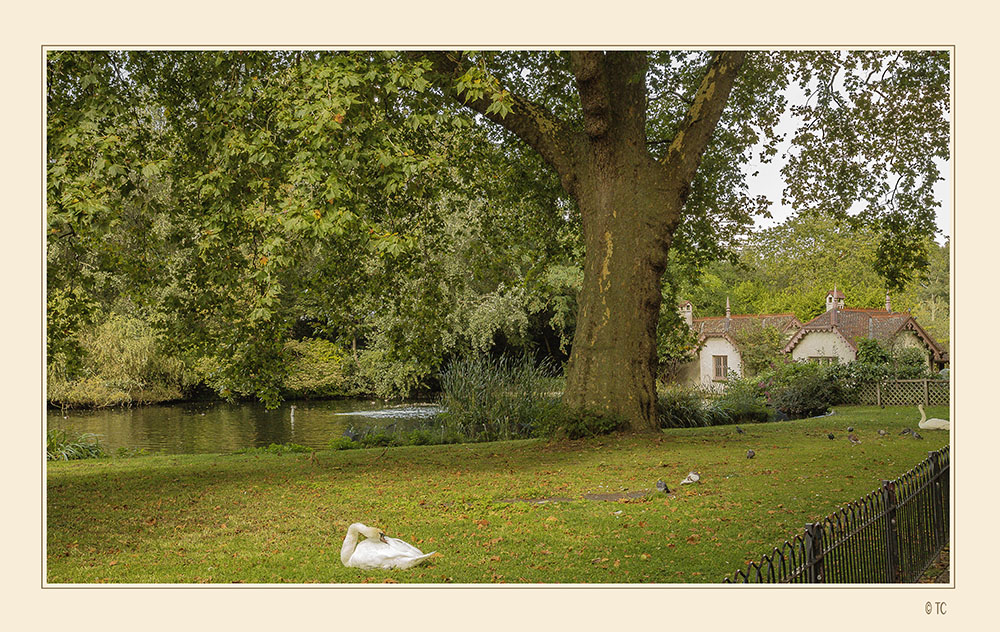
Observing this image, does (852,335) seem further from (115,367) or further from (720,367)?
(115,367)

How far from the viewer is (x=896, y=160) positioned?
46.9ft

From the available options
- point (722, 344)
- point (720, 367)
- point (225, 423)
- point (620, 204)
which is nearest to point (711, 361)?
point (720, 367)

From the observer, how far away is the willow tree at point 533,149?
7.46 metres

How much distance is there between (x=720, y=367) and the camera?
27.2 meters

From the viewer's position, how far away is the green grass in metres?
5.66

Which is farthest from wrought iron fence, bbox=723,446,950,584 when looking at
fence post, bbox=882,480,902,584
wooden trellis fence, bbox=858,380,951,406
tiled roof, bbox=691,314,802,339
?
tiled roof, bbox=691,314,802,339

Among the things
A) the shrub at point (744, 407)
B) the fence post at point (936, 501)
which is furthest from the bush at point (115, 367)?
the fence post at point (936, 501)

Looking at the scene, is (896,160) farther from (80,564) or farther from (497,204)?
(80,564)

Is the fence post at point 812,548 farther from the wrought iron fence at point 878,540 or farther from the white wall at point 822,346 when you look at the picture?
the white wall at point 822,346

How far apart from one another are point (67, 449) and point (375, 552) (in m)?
10.1

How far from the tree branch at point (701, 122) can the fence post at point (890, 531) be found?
6.62 m

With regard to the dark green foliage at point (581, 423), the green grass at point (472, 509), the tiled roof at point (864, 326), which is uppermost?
the tiled roof at point (864, 326)

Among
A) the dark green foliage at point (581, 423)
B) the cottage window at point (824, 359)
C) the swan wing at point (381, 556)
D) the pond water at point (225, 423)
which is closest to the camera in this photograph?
the swan wing at point (381, 556)

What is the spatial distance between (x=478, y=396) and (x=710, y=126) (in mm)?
6278
